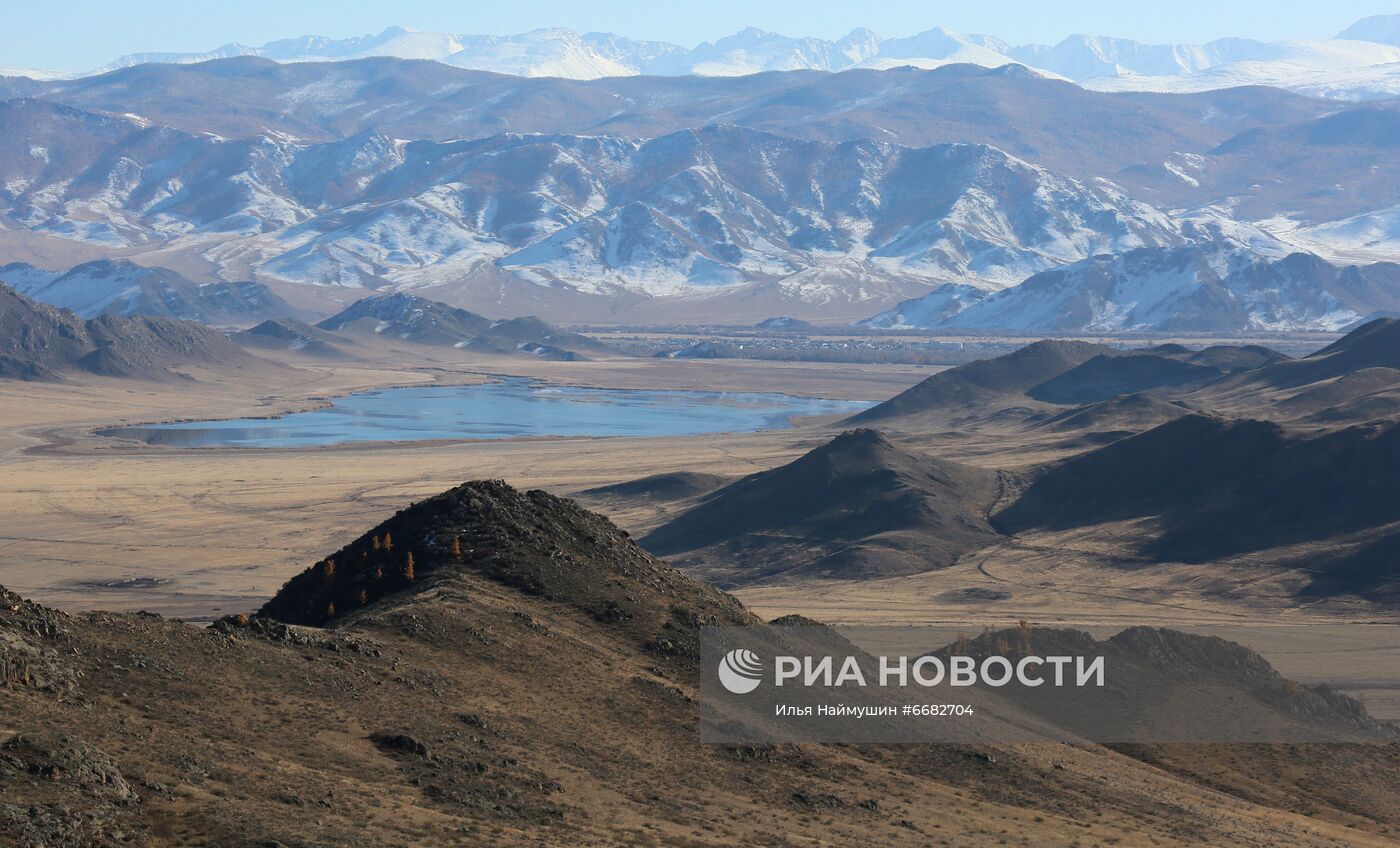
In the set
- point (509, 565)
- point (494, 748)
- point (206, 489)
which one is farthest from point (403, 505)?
point (494, 748)

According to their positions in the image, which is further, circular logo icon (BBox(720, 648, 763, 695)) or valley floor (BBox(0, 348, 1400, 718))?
valley floor (BBox(0, 348, 1400, 718))

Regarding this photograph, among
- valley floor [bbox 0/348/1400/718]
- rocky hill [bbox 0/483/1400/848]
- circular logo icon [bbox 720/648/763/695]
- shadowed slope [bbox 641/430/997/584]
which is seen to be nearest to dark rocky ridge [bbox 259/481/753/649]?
rocky hill [bbox 0/483/1400/848]

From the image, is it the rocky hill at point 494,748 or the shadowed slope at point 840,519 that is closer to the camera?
the rocky hill at point 494,748

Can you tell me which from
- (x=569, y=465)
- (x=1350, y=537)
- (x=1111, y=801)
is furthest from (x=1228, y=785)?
(x=569, y=465)

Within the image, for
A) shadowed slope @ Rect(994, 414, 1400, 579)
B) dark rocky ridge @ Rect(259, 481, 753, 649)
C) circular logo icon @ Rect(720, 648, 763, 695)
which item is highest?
dark rocky ridge @ Rect(259, 481, 753, 649)

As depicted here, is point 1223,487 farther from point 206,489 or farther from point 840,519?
point 206,489

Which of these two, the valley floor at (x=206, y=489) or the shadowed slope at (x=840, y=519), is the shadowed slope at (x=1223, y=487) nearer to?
the shadowed slope at (x=840, y=519)

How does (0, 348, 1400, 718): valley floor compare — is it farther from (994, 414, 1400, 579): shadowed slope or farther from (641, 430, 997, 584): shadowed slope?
(994, 414, 1400, 579): shadowed slope

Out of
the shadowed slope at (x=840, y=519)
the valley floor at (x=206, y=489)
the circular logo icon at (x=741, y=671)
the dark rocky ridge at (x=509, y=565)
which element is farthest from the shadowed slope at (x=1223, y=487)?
the circular logo icon at (x=741, y=671)
